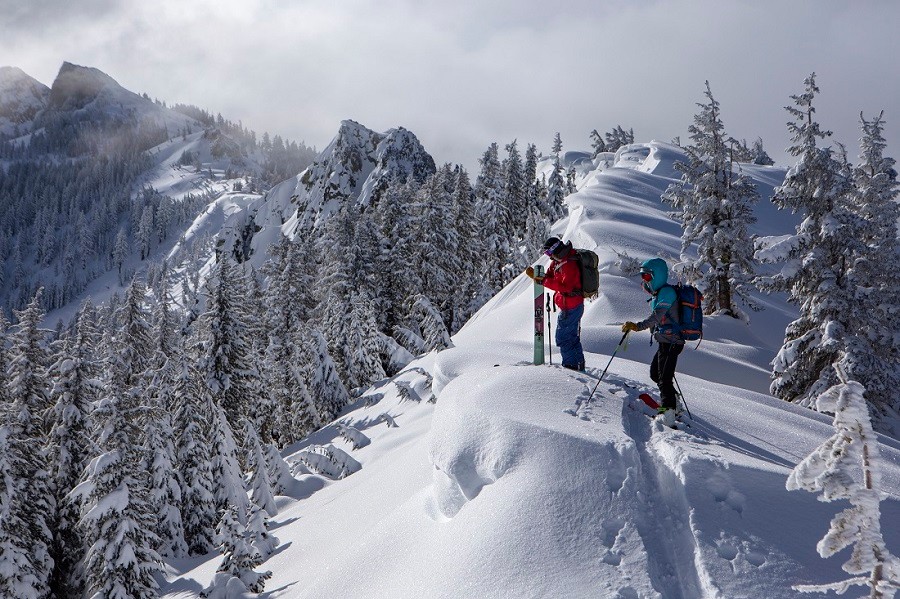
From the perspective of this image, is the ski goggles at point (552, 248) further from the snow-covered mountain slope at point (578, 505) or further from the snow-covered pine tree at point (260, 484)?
the snow-covered pine tree at point (260, 484)

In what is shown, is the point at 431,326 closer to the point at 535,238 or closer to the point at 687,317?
the point at 535,238

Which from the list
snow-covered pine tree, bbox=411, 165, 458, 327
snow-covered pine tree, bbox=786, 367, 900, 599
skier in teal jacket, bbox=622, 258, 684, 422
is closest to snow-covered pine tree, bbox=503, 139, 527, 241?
snow-covered pine tree, bbox=411, 165, 458, 327

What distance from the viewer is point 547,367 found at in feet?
32.1

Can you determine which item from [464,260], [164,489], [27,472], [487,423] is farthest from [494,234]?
[487,423]

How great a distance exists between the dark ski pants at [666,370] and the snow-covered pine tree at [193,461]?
1750 centimetres

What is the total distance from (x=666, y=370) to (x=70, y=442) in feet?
72.0

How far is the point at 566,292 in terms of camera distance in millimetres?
A: 9656

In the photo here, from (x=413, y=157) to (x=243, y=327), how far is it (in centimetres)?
9098

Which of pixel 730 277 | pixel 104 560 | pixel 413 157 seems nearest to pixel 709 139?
pixel 730 277

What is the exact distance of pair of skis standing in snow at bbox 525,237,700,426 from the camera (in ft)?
26.2

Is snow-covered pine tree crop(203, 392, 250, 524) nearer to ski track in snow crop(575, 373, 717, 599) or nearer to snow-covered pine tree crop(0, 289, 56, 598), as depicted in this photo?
snow-covered pine tree crop(0, 289, 56, 598)

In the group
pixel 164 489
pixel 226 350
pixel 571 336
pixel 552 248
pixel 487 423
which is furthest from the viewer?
pixel 226 350

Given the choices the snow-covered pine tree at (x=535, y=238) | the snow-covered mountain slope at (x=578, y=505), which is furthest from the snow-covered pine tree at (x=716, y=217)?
the snow-covered pine tree at (x=535, y=238)

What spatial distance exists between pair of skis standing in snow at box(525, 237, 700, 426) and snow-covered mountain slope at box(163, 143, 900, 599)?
1.56 feet
